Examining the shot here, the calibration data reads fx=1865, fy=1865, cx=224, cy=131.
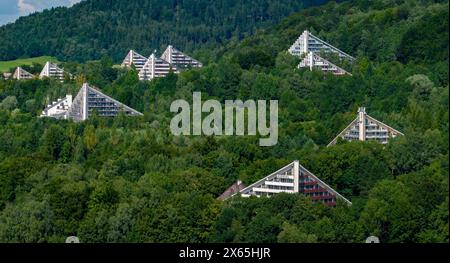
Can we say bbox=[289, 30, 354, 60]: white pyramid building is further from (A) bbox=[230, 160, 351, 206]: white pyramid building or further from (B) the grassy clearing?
(A) bbox=[230, 160, 351, 206]: white pyramid building

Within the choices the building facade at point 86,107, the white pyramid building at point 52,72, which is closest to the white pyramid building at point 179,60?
the white pyramid building at point 52,72

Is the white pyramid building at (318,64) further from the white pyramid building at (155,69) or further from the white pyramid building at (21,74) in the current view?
the white pyramid building at (21,74)

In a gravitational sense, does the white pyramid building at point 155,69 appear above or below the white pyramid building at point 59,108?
above

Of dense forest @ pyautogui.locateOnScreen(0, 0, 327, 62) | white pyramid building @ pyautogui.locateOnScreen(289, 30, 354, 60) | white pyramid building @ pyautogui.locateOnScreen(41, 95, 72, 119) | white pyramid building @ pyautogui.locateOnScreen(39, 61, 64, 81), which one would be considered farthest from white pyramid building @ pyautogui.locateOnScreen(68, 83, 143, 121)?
dense forest @ pyautogui.locateOnScreen(0, 0, 327, 62)

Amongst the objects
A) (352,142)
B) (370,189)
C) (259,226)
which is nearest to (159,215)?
(259,226)

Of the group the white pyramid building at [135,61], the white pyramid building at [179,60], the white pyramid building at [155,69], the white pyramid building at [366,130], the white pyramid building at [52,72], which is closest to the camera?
the white pyramid building at [366,130]

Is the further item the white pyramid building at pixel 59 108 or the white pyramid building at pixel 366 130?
the white pyramid building at pixel 59 108

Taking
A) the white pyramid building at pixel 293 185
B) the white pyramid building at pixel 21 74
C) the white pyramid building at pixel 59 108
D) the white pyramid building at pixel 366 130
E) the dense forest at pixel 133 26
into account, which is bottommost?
the white pyramid building at pixel 293 185
